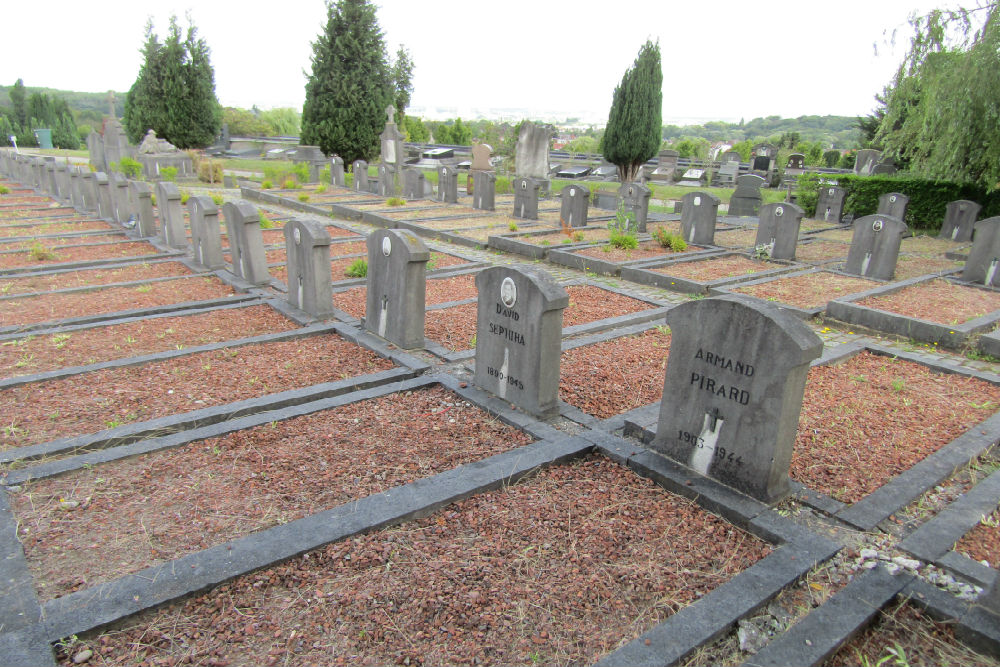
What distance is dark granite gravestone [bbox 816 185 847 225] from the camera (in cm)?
1631

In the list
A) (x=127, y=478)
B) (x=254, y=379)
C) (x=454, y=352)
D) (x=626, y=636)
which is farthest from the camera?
(x=454, y=352)

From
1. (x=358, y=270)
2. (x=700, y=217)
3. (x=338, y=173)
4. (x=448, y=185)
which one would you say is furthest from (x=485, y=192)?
(x=358, y=270)

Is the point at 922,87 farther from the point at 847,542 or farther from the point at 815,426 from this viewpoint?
the point at 847,542

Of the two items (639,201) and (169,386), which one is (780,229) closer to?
(639,201)

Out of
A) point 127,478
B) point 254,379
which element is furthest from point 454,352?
point 127,478

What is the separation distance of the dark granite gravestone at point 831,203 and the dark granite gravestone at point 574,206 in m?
7.35

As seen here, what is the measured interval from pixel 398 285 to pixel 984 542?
4.64 meters

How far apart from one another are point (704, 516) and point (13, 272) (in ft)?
32.0

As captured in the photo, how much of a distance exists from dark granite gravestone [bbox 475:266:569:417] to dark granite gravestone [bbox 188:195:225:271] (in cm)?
567

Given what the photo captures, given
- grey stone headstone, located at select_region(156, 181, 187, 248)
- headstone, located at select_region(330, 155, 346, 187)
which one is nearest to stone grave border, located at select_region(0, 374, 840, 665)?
grey stone headstone, located at select_region(156, 181, 187, 248)

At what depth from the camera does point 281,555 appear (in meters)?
2.98

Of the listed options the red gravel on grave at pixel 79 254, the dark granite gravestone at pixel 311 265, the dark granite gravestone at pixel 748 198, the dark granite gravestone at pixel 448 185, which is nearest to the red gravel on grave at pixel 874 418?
the dark granite gravestone at pixel 311 265

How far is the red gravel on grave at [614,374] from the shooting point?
496 centimetres

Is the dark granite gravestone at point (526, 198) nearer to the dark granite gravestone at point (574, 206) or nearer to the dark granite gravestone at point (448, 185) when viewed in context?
the dark granite gravestone at point (574, 206)
